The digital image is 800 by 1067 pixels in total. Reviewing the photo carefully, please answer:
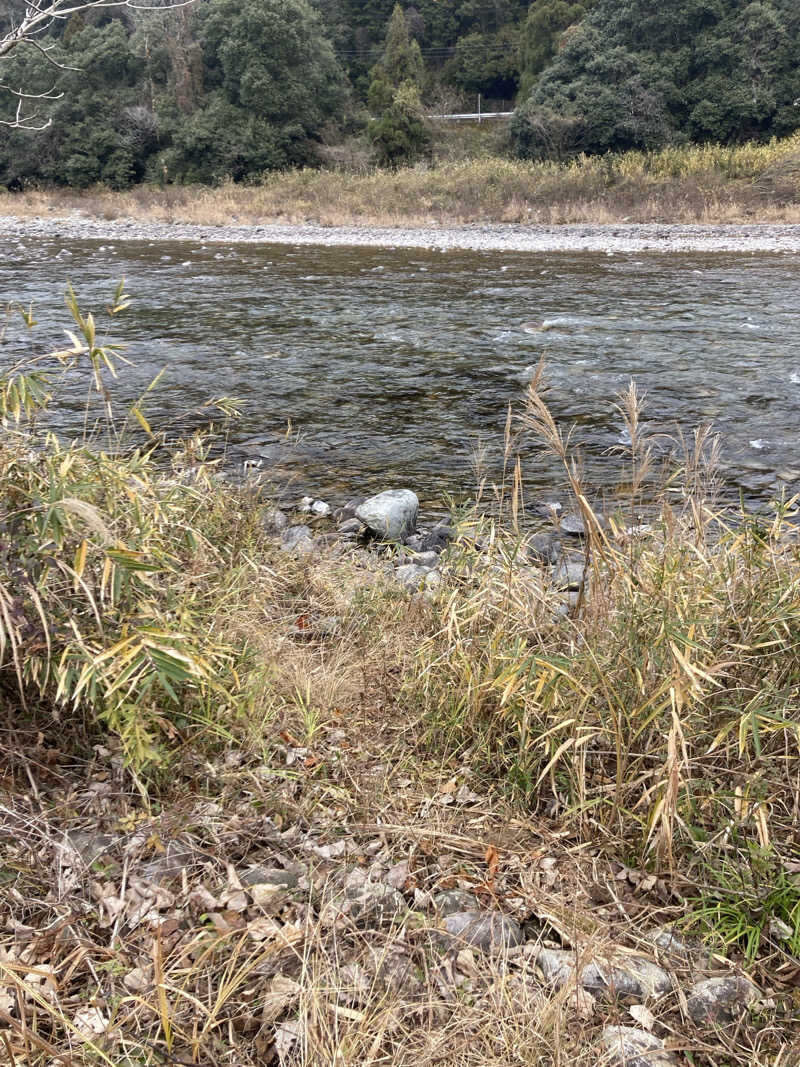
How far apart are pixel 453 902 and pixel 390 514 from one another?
2928 mm

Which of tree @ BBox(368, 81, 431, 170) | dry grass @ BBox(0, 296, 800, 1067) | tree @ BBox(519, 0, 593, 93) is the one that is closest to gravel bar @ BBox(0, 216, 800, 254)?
tree @ BBox(368, 81, 431, 170)

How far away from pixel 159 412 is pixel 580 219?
717 inches

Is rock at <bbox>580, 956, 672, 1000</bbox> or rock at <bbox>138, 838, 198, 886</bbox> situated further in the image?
rock at <bbox>138, 838, 198, 886</bbox>

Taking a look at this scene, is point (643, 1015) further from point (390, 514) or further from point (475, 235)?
→ point (475, 235)

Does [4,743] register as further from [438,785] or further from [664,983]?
[664,983]

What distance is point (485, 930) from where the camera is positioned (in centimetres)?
187

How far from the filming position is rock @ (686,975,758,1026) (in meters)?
1.68

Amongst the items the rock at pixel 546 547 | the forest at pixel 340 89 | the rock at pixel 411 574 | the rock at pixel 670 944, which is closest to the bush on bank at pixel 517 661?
the rock at pixel 670 944

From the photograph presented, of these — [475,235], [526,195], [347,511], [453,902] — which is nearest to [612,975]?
[453,902]

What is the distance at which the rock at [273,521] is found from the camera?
13.4 ft

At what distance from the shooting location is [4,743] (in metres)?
2.17

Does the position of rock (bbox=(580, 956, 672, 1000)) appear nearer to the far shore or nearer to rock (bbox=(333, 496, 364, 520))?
rock (bbox=(333, 496, 364, 520))

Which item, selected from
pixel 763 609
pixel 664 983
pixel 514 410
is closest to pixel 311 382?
pixel 514 410

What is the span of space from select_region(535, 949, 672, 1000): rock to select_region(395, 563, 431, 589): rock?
1.92 m
